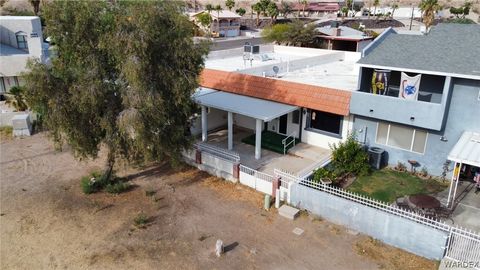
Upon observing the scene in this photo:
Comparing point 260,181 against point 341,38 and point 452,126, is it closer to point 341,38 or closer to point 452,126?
point 452,126

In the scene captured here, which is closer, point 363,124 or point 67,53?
point 67,53

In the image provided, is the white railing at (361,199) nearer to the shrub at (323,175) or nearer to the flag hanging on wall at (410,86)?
the shrub at (323,175)

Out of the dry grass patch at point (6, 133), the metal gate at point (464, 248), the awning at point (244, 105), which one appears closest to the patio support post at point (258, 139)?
the awning at point (244, 105)

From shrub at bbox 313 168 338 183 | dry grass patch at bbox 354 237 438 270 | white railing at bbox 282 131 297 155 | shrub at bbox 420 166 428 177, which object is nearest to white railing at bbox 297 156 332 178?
shrub at bbox 313 168 338 183

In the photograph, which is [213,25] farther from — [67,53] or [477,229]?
[477,229]

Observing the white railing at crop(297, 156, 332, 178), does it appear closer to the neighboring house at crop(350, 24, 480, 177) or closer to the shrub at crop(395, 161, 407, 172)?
the neighboring house at crop(350, 24, 480, 177)

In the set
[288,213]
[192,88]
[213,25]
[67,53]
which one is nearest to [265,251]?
[288,213]

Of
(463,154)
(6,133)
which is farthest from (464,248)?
(6,133)
